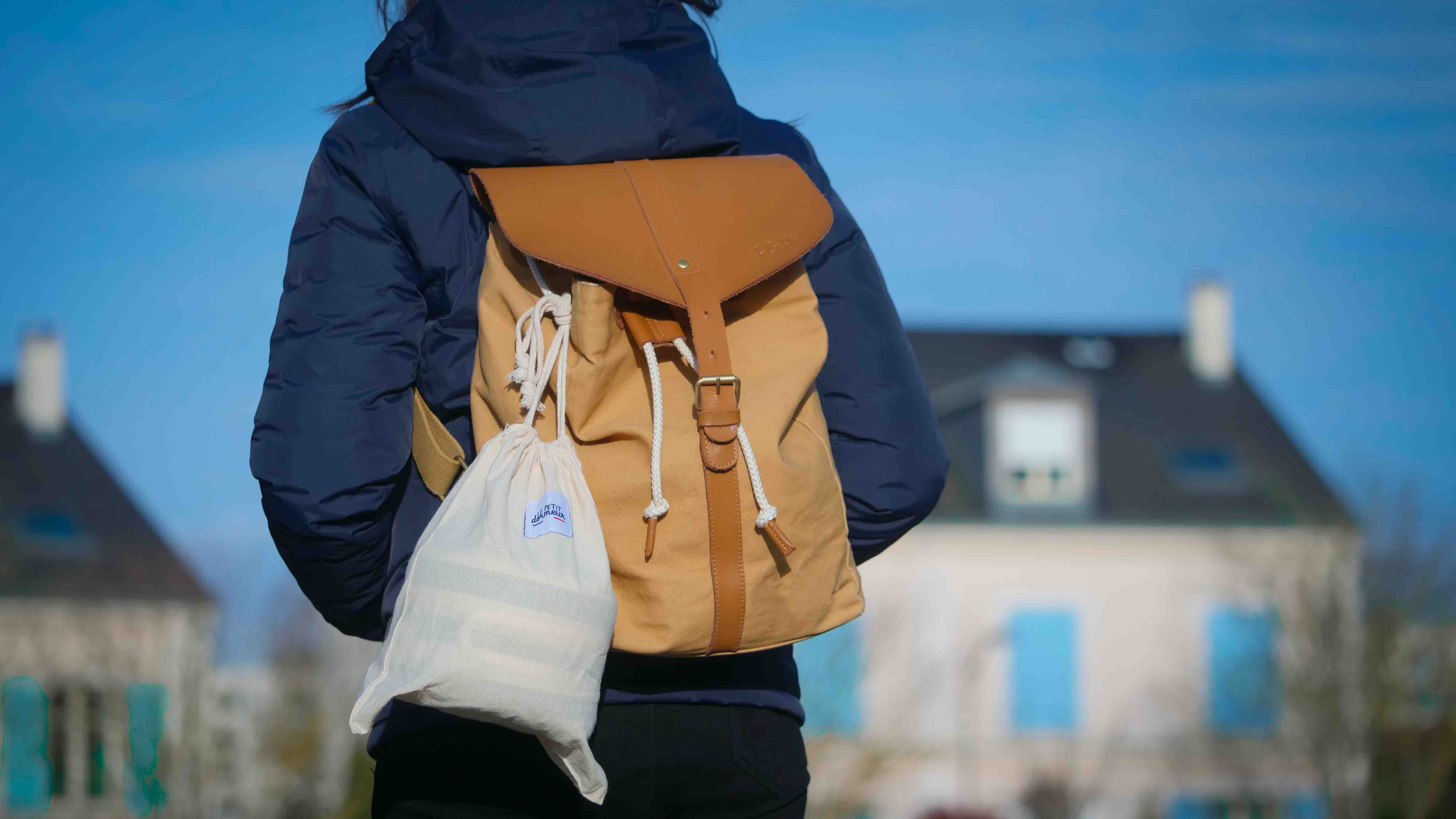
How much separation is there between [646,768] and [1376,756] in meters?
21.1

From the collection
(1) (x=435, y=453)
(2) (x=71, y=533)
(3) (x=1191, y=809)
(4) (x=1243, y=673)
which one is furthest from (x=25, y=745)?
(1) (x=435, y=453)

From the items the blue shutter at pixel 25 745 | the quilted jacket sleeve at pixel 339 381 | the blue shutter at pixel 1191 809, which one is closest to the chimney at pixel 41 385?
the blue shutter at pixel 25 745

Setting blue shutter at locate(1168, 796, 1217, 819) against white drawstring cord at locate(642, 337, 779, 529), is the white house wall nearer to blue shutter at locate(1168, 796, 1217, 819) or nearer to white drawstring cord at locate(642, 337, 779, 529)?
blue shutter at locate(1168, 796, 1217, 819)

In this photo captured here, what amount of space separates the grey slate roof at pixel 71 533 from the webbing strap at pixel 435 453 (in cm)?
2050

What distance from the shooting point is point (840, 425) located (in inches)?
73.8

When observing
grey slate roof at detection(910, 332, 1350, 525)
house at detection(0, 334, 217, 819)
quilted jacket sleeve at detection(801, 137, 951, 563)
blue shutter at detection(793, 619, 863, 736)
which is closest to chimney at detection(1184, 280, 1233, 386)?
grey slate roof at detection(910, 332, 1350, 525)

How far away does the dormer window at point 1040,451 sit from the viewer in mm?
22422

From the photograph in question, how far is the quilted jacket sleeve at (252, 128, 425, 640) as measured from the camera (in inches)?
64.6

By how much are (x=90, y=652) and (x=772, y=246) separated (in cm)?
2000

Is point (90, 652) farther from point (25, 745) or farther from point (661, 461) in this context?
point (661, 461)

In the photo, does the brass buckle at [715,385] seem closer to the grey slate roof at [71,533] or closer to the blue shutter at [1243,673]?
the grey slate roof at [71,533]

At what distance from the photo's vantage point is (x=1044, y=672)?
70.3ft

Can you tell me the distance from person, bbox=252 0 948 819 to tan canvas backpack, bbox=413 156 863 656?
6 cm

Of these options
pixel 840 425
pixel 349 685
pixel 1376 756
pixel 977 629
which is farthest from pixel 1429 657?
pixel 840 425
